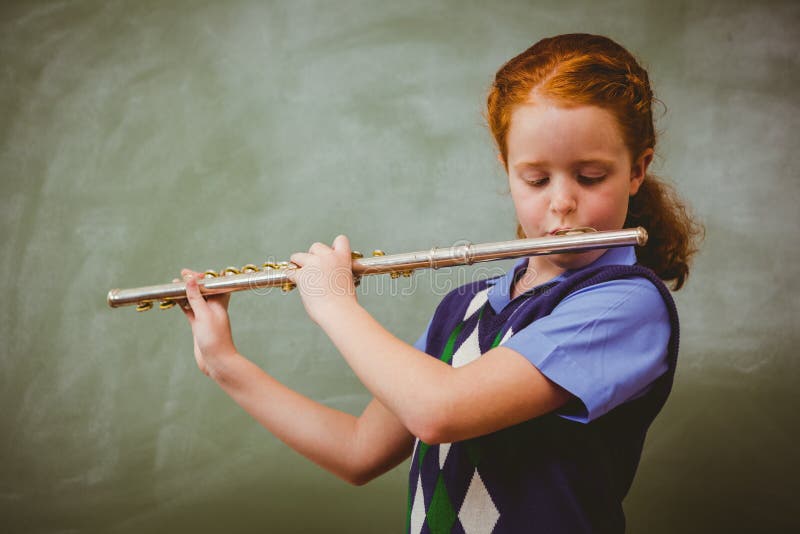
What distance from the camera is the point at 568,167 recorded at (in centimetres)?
73

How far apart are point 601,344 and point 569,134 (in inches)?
8.4

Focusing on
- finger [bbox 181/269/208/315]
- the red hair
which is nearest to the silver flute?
finger [bbox 181/269/208/315]

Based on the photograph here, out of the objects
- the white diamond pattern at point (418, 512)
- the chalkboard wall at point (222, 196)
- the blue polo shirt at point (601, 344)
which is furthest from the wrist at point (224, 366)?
the chalkboard wall at point (222, 196)

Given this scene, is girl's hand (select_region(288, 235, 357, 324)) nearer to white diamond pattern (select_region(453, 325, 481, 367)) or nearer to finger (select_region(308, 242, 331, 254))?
finger (select_region(308, 242, 331, 254))

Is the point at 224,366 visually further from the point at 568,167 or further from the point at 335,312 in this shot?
the point at 568,167

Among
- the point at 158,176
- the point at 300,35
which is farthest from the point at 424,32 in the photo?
the point at 158,176

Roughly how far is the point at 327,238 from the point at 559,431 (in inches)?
31.3

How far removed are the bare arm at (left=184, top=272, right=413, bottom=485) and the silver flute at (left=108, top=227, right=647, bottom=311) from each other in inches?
1.3

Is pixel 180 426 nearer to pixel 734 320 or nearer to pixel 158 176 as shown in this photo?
pixel 158 176

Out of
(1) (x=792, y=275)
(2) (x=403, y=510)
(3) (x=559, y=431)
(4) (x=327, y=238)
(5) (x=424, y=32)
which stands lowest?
(2) (x=403, y=510)

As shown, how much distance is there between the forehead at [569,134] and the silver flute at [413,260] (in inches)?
3.2

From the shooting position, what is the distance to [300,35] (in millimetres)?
1425

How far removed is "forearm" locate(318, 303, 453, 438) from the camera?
64 cm

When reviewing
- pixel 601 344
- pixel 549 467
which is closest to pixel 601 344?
pixel 601 344
